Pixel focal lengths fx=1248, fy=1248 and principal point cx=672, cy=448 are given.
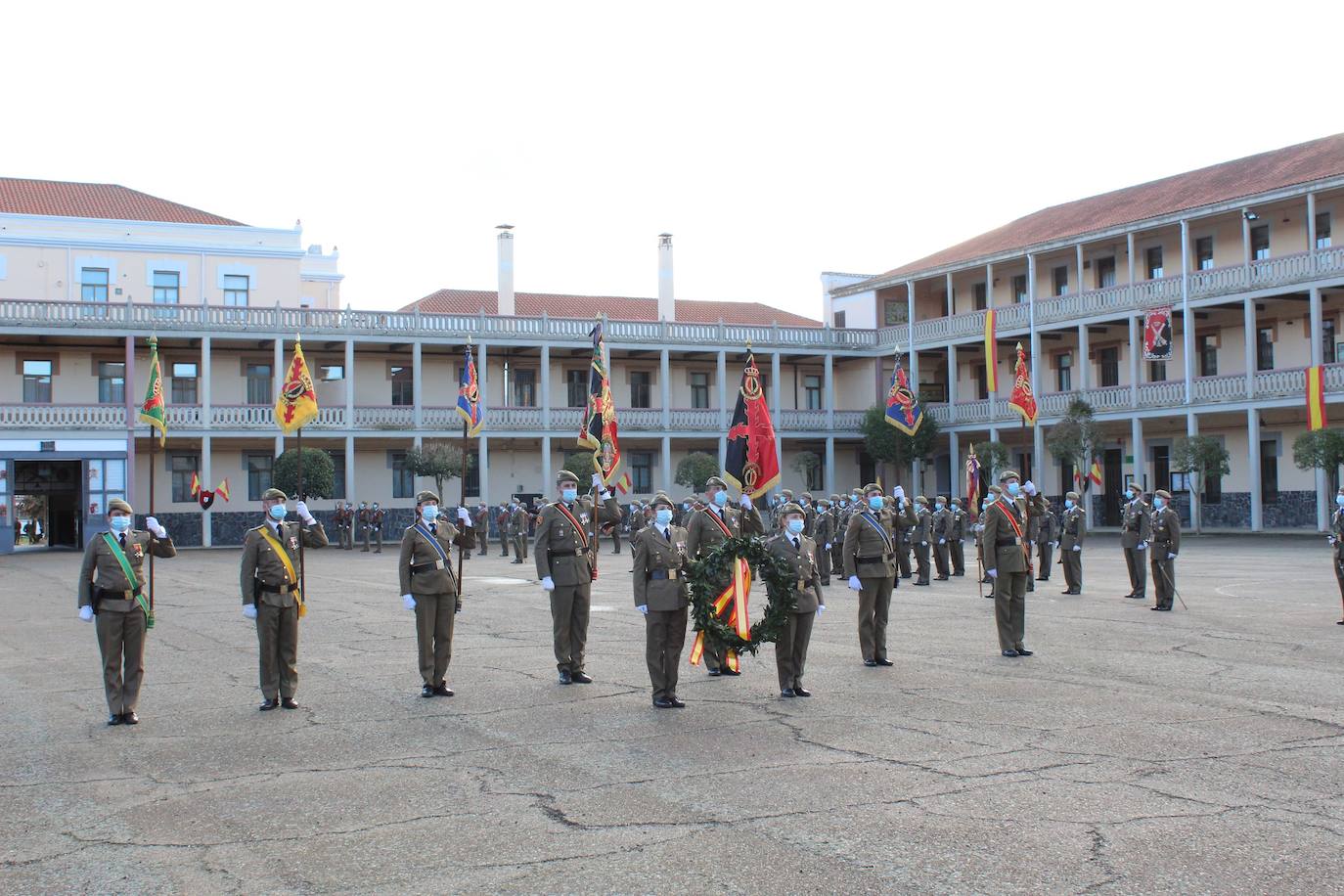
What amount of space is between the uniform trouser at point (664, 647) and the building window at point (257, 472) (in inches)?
1499

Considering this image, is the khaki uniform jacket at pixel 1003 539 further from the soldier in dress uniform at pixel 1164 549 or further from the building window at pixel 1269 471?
the building window at pixel 1269 471

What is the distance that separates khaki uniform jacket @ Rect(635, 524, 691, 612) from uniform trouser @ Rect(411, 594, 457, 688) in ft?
5.62

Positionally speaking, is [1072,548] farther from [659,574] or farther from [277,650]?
[277,650]

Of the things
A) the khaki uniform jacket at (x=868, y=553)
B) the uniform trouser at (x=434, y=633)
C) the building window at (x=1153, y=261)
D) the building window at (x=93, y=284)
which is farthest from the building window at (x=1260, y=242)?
the building window at (x=93, y=284)

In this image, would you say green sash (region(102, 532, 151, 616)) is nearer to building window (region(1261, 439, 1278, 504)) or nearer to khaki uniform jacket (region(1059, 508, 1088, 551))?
khaki uniform jacket (region(1059, 508, 1088, 551))

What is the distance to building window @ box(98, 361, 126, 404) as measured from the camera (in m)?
44.5

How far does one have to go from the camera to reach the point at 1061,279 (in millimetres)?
46594

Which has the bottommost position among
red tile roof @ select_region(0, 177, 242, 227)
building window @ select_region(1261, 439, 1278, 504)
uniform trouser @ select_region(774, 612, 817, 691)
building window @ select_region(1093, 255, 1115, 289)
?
uniform trouser @ select_region(774, 612, 817, 691)

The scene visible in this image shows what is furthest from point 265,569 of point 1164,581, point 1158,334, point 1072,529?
point 1158,334

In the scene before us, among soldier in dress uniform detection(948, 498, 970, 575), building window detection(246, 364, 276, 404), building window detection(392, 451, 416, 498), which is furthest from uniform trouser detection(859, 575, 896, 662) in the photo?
building window detection(246, 364, 276, 404)

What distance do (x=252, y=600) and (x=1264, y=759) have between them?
7.73 meters

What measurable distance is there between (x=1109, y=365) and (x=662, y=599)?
128ft

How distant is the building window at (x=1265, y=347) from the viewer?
131 ft

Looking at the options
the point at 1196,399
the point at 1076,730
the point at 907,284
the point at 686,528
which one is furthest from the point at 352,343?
the point at 1076,730
